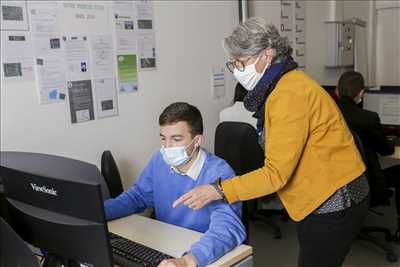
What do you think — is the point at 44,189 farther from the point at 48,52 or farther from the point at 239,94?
the point at 239,94

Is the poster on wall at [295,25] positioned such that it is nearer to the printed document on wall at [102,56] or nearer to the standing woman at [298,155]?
the printed document on wall at [102,56]

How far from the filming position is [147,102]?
279cm

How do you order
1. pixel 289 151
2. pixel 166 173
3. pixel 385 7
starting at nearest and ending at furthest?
pixel 289 151 < pixel 166 173 < pixel 385 7

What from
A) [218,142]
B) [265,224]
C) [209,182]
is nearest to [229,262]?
[209,182]

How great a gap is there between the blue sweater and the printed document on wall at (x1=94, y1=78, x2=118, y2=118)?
0.75 m

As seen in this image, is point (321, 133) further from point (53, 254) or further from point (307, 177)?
point (53, 254)

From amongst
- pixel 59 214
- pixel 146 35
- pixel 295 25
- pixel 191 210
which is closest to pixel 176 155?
pixel 191 210

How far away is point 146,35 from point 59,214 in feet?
6.03

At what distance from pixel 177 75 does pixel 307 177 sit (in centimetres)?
158

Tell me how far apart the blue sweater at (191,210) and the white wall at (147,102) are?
0.65 metres

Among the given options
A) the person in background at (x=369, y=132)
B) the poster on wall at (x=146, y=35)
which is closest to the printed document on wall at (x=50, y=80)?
the poster on wall at (x=146, y=35)

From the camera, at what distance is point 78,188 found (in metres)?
1.01

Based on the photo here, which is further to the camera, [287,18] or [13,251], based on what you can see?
[287,18]

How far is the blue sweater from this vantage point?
4.66 feet
